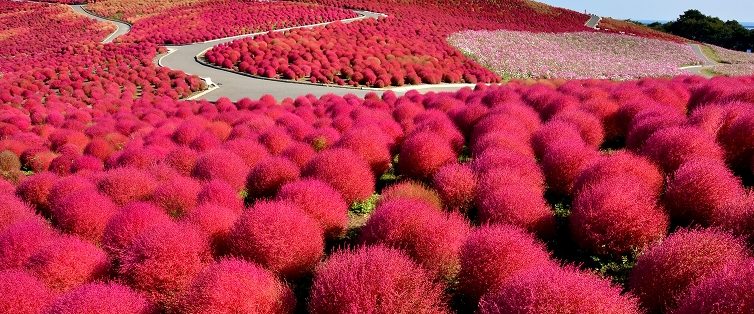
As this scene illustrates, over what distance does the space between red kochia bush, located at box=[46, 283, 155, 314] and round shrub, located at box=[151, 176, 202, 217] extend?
254cm

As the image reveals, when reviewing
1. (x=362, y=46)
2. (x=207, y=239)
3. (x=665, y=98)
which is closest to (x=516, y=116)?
(x=665, y=98)

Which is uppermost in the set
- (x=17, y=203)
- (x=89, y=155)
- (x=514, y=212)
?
(x=514, y=212)

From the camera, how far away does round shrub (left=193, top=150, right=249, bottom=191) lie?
8875mm

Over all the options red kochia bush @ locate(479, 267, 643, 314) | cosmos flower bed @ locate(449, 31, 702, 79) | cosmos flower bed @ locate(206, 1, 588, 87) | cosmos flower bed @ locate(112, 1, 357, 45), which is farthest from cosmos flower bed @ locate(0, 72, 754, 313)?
cosmos flower bed @ locate(112, 1, 357, 45)

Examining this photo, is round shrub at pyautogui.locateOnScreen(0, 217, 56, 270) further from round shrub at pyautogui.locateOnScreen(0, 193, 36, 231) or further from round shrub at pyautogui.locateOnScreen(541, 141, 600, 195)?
round shrub at pyautogui.locateOnScreen(541, 141, 600, 195)

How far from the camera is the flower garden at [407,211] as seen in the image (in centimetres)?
430

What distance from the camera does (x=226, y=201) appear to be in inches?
291

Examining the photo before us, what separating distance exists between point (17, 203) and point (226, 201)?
11.8 feet

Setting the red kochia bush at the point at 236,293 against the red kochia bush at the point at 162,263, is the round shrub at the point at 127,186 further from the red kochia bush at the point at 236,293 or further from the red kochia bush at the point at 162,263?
the red kochia bush at the point at 236,293

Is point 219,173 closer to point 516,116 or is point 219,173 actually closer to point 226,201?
point 226,201

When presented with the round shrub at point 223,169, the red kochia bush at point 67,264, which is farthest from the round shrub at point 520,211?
the round shrub at point 223,169

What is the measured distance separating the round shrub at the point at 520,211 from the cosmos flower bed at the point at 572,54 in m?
26.1

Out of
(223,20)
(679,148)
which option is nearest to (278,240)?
(679,148)

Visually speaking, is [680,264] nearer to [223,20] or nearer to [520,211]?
[520,211]
